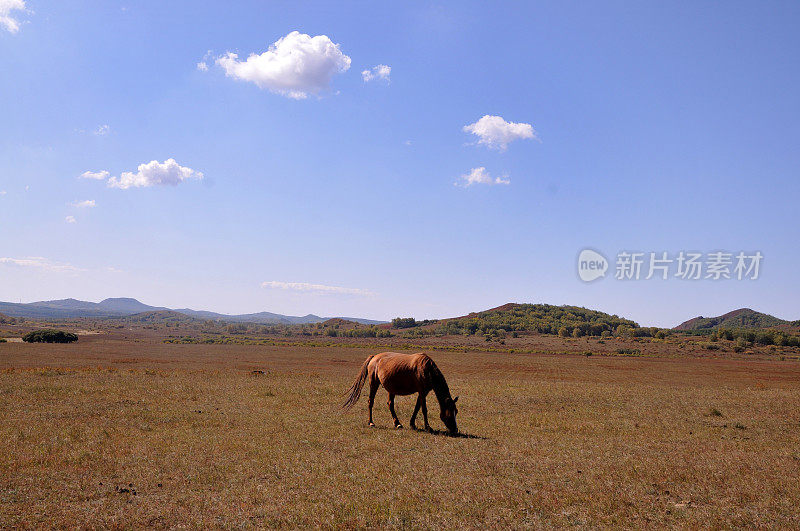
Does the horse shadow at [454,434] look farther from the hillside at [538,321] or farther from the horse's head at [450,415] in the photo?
the hillside at [538,321]

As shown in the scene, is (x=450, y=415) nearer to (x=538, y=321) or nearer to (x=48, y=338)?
(x=48, y=338)

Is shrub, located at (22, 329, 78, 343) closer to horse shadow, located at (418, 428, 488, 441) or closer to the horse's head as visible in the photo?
horse shadow, located at (418, 428, 488, 441)

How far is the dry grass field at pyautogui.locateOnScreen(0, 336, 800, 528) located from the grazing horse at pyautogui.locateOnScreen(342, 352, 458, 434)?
839 millimetres

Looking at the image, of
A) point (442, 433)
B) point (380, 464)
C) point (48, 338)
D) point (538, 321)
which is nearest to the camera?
point (380, 464)

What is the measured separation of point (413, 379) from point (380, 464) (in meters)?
4.96

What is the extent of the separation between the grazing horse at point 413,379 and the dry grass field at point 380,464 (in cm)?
84

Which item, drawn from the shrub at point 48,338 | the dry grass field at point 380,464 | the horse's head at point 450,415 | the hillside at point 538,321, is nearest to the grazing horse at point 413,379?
the horse's head at point 450,415

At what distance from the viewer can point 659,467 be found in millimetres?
10438

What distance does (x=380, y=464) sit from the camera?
423 inches

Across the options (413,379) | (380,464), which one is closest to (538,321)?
(413,379)

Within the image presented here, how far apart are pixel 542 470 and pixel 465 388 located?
16756mm

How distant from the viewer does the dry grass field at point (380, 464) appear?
7652 millimetres

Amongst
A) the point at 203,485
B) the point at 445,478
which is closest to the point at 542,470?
the point at 445,478

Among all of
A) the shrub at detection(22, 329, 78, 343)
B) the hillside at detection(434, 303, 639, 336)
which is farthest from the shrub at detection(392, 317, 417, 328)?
the shrub at detection(22, 329, 78, 343)
